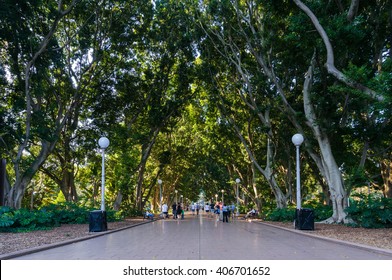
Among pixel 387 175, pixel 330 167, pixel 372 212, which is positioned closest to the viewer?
pixel 372 212

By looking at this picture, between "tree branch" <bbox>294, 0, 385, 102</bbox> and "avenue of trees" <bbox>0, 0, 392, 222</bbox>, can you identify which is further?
"avenue of trees" <bbox>0, 0, 392, 222</bbox>

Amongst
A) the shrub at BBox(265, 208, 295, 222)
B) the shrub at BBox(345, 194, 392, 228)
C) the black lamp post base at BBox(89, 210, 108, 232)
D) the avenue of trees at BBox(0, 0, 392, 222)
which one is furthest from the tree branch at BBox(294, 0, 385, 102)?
the shrub at BBox(265, 208, 295, 222)

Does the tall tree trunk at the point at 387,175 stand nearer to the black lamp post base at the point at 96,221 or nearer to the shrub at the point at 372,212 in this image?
the shrub at the point at 372,212

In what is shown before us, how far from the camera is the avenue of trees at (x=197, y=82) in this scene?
709 inches

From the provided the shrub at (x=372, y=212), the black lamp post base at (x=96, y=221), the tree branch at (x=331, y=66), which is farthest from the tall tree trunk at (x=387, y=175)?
the black lamp post base at (x=96, y=221)

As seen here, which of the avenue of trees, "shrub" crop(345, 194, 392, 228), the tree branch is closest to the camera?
the tree branch

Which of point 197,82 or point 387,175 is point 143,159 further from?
point 387,175

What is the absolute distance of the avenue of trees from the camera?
18.0m

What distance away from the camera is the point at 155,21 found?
27250 millimetres

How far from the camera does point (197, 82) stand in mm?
30766

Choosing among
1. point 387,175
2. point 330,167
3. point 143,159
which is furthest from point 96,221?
point 387,175

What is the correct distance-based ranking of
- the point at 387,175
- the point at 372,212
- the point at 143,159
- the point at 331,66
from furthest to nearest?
the point at 143,159
the point at 387,175
the point at 372,212
the point at 331,66

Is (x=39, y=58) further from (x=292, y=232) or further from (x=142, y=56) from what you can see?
(x=292, y=232)

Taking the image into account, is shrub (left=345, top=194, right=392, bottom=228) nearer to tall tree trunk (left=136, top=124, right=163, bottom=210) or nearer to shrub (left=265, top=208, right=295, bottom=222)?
shrub (left=265, top=208, right=295, bottom=222)
